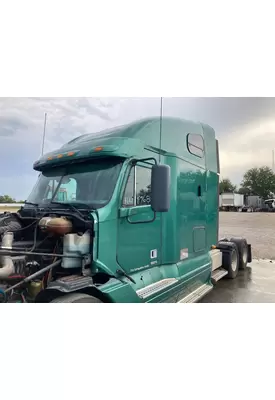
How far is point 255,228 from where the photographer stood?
4.90 metres

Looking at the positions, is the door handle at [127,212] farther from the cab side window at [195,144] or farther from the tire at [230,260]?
the tire at [230,260]

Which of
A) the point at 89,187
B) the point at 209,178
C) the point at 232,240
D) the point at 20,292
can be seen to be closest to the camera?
the point at 20,292

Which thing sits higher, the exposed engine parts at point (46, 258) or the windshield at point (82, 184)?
the windshield at point (82, 184)

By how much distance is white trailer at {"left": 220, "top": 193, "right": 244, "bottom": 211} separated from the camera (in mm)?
4711

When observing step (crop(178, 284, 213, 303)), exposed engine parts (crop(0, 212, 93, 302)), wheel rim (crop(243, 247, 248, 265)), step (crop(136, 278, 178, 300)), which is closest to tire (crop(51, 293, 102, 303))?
exposed engine parts (crop(0, 212, 93, 302))

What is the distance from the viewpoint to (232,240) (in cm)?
621

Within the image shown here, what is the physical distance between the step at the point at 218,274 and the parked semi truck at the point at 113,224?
788 millimetres

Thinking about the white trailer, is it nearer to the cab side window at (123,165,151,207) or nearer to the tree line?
the tree line

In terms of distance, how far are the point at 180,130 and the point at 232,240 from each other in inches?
140

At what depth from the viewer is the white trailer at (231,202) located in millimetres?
4711

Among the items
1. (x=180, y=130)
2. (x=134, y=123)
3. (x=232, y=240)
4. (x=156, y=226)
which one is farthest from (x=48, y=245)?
(x=232, y=240)

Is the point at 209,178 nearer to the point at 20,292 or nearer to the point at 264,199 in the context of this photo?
the point at 264,199

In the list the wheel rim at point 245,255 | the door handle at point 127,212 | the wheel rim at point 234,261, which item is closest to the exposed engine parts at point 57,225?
the door handle at point 127,212

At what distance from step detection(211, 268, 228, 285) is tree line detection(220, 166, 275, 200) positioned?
1.61 metres
